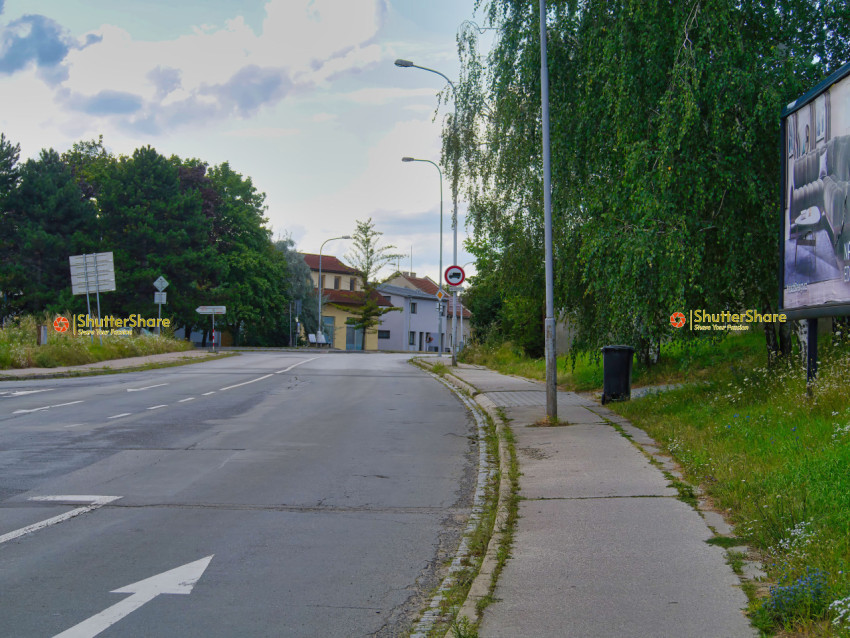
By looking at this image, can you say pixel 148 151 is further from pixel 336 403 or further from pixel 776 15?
pixel 776 15

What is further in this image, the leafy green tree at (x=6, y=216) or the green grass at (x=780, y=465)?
the leafy green tree at (x=6, y=216)

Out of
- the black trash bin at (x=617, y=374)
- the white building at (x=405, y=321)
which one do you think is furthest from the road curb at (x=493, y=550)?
the white building at (x=405, y=321)

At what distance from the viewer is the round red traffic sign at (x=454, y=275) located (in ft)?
92.7

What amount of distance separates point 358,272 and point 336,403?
5581 cm

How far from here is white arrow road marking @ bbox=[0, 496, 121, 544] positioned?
6164 millimetres

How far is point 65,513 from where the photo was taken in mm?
6891

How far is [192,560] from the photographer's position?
18.3 feet

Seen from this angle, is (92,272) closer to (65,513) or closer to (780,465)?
(65,513)

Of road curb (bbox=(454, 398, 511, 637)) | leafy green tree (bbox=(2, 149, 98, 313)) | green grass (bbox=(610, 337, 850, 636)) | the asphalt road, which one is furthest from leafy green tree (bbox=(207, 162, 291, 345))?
road curb (bbox=(454, 398, 511, 637))

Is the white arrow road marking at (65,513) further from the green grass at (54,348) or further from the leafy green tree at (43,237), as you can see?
the leafy green tree at (43,237)

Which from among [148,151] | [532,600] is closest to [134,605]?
[532,600]

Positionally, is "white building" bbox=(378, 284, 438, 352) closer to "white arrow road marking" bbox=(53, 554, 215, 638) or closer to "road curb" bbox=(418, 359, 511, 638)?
"road curb" bbox=(418, 359, 511, 638)

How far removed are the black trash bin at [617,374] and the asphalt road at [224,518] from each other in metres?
2.84

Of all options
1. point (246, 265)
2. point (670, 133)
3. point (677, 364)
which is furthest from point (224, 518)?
point (246, 265)
